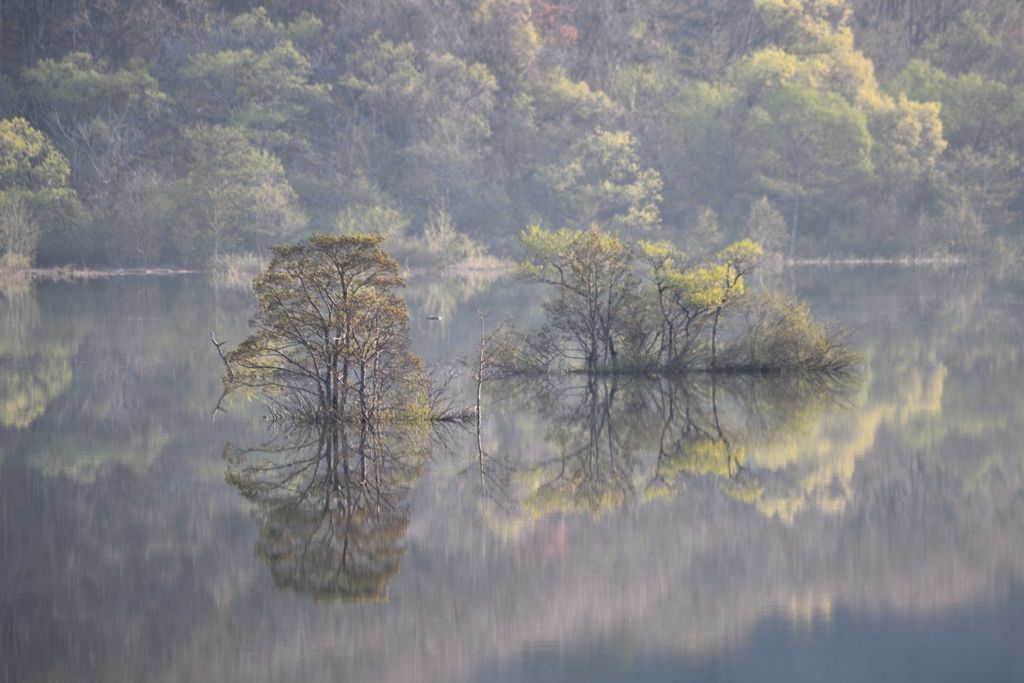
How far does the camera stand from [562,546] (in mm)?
11789

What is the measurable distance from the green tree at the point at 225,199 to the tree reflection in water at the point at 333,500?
45794 mm

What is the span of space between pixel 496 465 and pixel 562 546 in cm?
377

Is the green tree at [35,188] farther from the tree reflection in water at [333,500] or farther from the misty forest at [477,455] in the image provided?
the tree reflection in water at [333,500]

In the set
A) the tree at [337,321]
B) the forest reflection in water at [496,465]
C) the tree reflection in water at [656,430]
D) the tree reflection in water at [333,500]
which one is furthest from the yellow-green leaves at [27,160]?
the tree reflection in water at [333,500]

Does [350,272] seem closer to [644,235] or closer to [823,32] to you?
[644,235]

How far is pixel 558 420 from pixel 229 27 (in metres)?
56.7

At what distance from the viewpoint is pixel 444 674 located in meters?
9.01


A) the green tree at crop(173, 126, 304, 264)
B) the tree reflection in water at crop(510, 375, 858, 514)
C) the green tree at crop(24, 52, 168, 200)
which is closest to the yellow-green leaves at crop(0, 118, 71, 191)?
the green tree at crop(24, 52, 168, 200)

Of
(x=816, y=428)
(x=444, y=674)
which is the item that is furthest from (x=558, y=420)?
(x=444, y=674)

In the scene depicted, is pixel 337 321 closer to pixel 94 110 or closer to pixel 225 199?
pixel 225 199

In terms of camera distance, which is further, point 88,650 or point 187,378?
point 187,378

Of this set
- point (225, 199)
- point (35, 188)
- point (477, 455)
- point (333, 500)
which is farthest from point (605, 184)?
point (333, 500)

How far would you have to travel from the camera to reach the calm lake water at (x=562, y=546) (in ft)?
30.5

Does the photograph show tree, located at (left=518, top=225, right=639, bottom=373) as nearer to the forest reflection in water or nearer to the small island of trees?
the small island of trees
